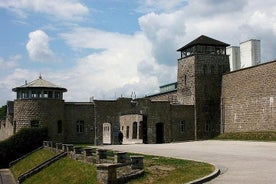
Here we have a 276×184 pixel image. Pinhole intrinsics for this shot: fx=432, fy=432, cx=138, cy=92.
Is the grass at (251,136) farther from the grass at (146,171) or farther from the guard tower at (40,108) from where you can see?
the grass at (146,171)

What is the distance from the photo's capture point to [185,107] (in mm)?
46062

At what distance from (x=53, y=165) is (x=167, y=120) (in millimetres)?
18033

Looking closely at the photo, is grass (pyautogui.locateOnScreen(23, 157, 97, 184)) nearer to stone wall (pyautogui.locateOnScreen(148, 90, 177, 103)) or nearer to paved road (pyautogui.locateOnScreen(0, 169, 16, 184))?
paved road (pyautogui.locateOnScreen(0, 169, 16, 184))

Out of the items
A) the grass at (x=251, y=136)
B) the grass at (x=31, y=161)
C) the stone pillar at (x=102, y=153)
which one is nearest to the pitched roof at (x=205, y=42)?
the grass at (x=251, y=136)

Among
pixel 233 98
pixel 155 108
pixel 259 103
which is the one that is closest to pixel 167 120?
pixel 155 108

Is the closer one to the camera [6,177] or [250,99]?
[6,177]

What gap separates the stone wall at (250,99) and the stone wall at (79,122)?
14059mm

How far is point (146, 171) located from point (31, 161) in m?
20.7

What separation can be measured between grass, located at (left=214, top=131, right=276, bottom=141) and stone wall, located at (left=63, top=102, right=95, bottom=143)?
13.0m

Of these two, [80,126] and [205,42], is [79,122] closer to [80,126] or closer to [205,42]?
Answer: [80,126]

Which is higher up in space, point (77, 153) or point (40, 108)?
point (40, 108)

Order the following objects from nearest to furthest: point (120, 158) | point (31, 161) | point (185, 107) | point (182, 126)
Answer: point (120, 158)
point (31, 161)
point (182, 126)
point (185, 107)

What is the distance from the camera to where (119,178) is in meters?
15.7

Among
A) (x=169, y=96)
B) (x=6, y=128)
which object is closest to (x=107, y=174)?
(x=6, y=128)
